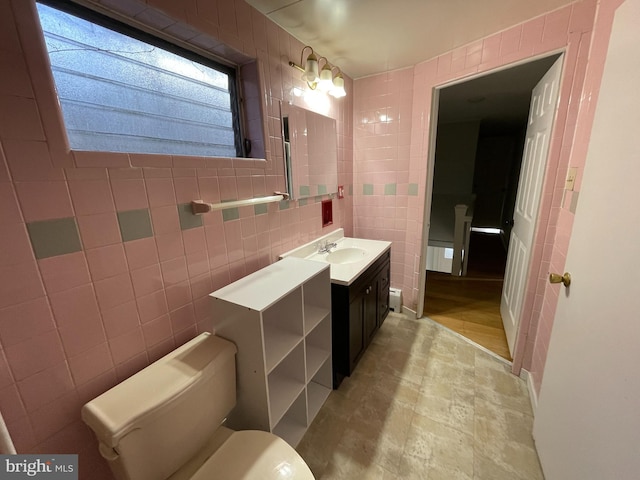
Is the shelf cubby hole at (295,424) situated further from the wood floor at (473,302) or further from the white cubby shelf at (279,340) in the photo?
the wood floor at (473,302)

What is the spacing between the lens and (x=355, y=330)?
1.65 meters

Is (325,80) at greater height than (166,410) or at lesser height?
greater

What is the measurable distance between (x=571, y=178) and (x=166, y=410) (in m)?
2.05

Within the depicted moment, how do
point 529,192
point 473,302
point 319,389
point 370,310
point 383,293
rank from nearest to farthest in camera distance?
point 319,389, point 529,192, point 370,310, point 383,293, point 473,302

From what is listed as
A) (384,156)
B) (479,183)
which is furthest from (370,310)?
(479,183)

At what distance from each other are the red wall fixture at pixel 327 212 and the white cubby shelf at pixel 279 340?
2.11 ft

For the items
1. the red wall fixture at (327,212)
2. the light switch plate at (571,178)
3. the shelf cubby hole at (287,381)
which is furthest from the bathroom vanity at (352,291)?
the light switch plate at (571,178)

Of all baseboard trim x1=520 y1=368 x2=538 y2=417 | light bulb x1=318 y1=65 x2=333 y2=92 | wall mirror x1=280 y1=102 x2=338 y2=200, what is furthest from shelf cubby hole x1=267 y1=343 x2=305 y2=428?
light bulb x1=318 y1=65 x2=333 y2=92

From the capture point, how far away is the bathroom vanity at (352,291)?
5.01 ft

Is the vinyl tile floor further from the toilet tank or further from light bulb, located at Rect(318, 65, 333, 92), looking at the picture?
light bulb, located at Rect(318, 65, 333, 92)

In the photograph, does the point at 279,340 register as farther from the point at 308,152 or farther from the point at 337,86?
the point at 337,86

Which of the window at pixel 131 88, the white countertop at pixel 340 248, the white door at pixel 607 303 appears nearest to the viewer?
the white door at pixel 607 303

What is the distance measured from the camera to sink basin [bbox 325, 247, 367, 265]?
1.97 meters

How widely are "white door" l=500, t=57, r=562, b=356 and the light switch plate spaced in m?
0.17
